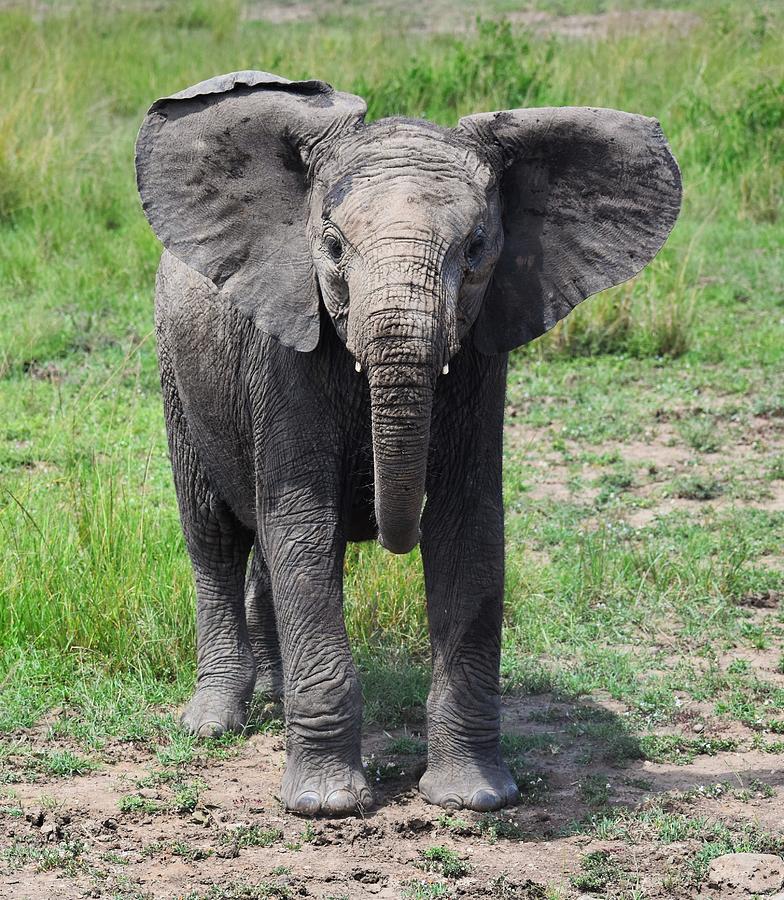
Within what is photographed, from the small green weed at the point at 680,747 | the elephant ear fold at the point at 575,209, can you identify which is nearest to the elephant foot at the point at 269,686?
the small green weed at the point at 680,747

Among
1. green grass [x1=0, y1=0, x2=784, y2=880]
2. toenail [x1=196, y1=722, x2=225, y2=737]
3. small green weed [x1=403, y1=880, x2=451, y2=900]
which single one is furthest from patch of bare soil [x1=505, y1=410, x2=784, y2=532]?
small green weed [x1=403, y1=880, x2=451, y2=900]

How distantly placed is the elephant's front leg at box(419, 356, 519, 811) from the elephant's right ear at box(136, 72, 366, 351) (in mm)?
662

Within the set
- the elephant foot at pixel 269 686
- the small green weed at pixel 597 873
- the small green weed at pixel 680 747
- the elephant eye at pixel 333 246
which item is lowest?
the elephant foot at pixel 269 686

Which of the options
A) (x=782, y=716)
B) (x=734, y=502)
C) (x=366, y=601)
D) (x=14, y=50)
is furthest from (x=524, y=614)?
(x=14, y=50)

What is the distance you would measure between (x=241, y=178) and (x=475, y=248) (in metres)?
0.77

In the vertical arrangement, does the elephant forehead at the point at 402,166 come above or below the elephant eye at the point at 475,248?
above

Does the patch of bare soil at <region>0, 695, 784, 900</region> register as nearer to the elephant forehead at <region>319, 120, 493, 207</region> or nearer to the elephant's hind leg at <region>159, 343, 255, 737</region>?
the elephant's hind leg at <region>159, 343, 255, 737</region>

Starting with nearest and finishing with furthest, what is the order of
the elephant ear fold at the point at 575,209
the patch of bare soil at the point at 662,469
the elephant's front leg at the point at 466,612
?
the elephant ear fold at the point at 575,209, the elephant's front leg at the point at 466,612, the patch of bare soil at the point at 662,469

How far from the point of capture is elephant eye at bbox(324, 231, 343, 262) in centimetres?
406

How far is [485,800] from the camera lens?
4602 mm

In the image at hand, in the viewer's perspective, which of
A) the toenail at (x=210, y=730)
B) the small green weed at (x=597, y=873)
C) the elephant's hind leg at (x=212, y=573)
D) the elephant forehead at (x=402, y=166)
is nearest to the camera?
the elephant forehead at (x=402, y=166)

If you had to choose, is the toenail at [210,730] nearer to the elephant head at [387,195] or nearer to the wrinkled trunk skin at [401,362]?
Result: the elephant head at [387,195]

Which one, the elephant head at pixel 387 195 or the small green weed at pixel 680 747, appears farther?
the small green weed at pixel 680 747

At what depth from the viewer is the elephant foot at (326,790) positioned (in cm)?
451
